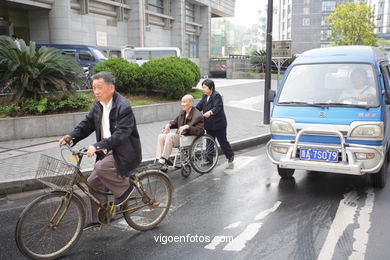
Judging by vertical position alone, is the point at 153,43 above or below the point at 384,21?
below

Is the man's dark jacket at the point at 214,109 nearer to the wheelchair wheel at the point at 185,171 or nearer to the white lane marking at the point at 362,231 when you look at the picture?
the wheelchair wheel at the point at 185,171

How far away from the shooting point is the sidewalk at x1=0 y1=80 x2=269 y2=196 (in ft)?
19.2

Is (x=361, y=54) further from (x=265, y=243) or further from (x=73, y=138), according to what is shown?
(x=73, y=138)

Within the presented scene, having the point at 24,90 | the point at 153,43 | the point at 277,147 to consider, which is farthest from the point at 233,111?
the point at 153,43

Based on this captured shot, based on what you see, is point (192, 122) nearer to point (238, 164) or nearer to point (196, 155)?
point (196, 155)

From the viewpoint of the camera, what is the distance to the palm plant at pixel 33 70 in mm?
9125

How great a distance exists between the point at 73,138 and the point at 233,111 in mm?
10432

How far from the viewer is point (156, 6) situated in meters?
31.0

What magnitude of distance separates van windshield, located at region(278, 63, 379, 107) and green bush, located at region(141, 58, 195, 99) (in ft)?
19.8

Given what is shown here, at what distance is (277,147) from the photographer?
581 centimetres

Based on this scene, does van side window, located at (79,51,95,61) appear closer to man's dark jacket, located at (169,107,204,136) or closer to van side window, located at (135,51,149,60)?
van side window, located at (135,51,149,60)

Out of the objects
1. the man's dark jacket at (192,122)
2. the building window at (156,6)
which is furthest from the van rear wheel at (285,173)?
the building window at (156,6)

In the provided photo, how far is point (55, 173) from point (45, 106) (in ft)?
20.7

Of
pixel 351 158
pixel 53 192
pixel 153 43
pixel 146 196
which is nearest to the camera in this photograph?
pixel 53 192
